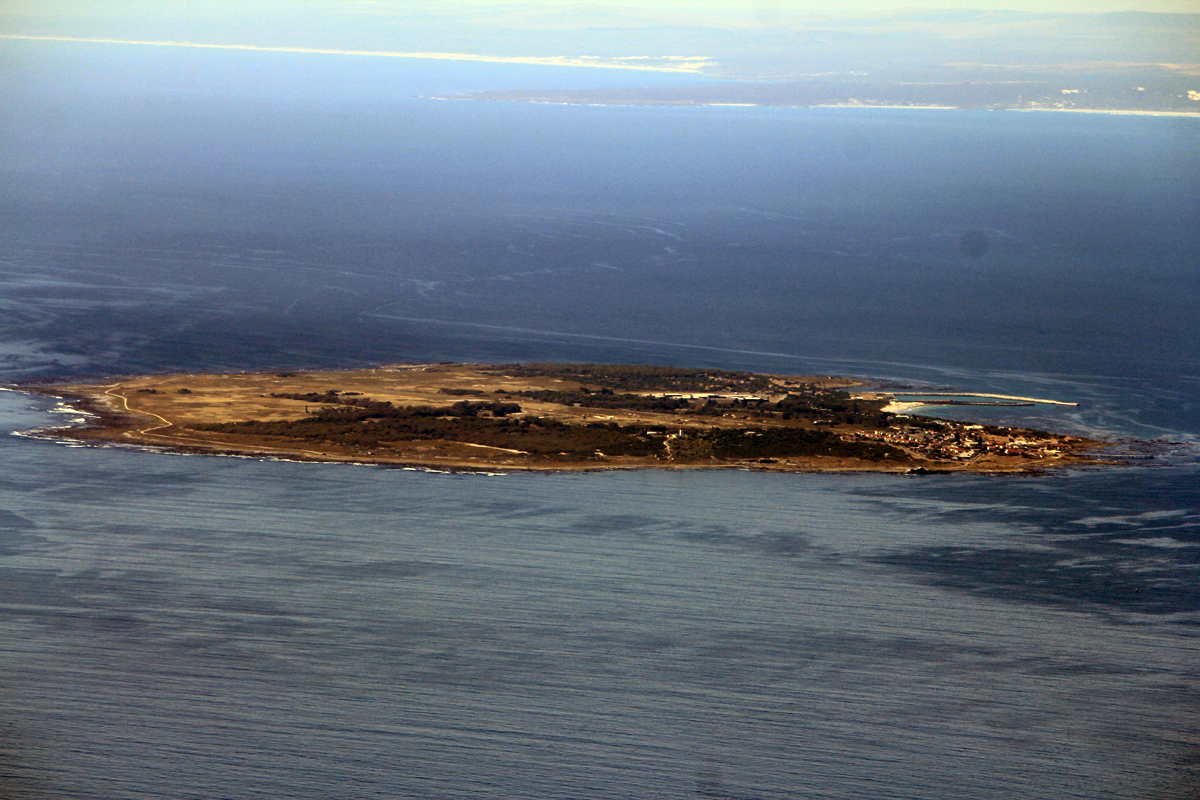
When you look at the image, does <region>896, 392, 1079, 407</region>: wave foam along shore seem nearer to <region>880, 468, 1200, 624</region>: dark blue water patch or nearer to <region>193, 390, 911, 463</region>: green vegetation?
<region>193, 390, 911, 463</region>: green vegetation

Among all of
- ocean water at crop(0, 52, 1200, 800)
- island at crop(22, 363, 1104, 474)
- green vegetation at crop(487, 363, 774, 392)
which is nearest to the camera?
ocean water at crop(0, 52, 1200, 800)

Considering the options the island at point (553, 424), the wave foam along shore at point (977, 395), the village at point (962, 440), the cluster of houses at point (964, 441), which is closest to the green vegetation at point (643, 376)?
the island at point (553, 424)

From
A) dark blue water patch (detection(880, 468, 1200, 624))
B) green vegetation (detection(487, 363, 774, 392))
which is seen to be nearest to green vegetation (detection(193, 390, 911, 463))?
dark blue water patch (detection(880, 468, 1200, 624))

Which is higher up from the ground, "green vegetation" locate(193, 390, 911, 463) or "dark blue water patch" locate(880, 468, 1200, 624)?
"green vegetation" locate(193, 390, 911, 463)

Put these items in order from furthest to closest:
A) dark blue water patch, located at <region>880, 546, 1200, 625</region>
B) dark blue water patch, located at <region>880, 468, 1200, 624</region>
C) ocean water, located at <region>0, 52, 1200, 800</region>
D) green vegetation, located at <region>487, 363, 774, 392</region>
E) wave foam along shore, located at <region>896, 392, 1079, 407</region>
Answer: green vegetation, located at <region>487, 363, 774, 392</region> → wave foam along shore, located at <region>896, 392, 1079, 407</region> → dark blue water patch, located at <region>880, 468, 1200, 624</region> → dark blue water patch, located at <region>880, 546, 1200, 625</region> → ocean water, located at <region>0, 52, 1200, 800</region>

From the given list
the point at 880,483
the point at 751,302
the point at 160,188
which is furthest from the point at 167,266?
the point at 880,483

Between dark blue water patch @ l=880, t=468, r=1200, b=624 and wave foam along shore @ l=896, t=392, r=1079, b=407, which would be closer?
dark blue water patch @ l=880, t=468, r=1200, b=624
